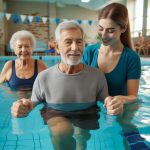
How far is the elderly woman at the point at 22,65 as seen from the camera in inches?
131

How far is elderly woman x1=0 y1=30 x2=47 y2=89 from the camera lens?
10.9 feet

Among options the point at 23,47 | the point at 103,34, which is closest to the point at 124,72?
the point at 103,34

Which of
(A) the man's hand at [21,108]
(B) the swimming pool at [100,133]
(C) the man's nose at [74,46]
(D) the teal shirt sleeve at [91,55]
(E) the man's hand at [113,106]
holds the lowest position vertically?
(B) the swimming pool at [100,133]

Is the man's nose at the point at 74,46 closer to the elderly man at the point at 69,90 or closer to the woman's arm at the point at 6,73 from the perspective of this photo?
the elderly man at the point at 69,90

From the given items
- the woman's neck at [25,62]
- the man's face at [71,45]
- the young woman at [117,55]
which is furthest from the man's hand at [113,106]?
the woman's neck at [25,62]

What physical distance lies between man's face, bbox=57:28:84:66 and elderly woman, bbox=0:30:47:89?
62.1 inches

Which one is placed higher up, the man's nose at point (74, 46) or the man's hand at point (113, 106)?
the man's nose at point (74, 46)

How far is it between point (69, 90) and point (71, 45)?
14.2 inches

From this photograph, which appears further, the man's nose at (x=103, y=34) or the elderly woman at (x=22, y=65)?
the elderly woman at (x=22, y=65)

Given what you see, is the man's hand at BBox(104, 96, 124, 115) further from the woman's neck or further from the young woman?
the woman's neck

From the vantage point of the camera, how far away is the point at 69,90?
1.96 m

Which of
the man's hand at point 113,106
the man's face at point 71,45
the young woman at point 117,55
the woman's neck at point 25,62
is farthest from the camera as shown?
the woman's neck at point 25,62

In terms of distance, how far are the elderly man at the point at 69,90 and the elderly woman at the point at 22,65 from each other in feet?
4.69

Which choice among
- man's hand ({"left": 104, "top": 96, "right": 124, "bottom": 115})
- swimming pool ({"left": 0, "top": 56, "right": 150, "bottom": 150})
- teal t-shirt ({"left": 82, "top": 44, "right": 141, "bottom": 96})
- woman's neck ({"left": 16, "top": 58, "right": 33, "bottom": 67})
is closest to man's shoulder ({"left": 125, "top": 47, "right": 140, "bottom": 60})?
teal t-shirt ({"left": 82, "top": 44, "right": 141, "bottom": 96})
